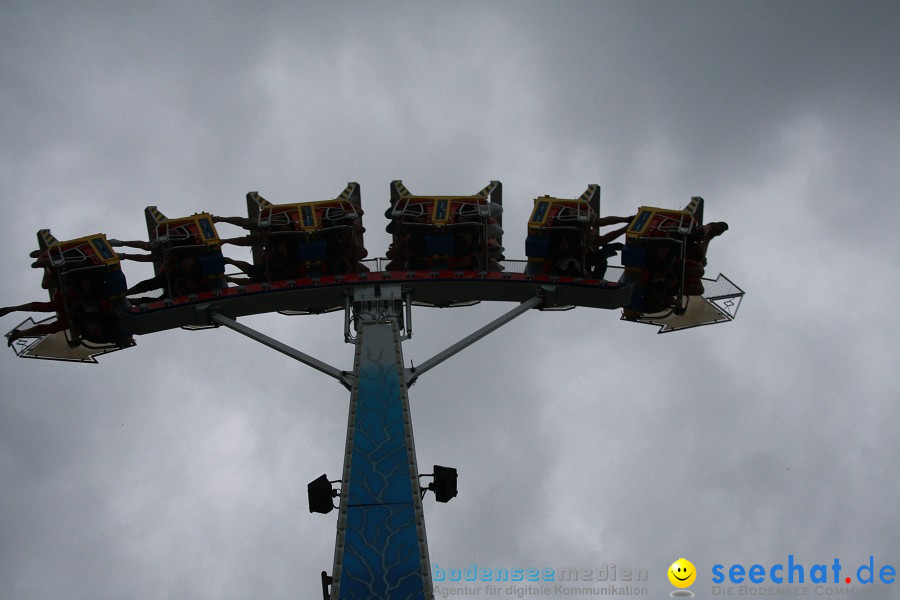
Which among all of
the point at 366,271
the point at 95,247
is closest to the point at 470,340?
the point at 366,271

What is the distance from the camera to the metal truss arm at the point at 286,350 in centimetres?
3116

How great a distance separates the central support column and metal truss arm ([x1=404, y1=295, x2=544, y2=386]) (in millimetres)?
318

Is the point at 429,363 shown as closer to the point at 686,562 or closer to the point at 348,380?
the point at 348,380

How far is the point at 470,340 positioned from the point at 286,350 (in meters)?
3.99

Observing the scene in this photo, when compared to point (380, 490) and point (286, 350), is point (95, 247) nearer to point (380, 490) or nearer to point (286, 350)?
point (286, 350)

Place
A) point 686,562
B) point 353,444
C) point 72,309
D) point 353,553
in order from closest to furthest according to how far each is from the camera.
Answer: point 353,553 → point 353,444 → point 686,562 → point 72,309

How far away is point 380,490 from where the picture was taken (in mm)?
28328

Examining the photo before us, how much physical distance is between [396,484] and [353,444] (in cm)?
136

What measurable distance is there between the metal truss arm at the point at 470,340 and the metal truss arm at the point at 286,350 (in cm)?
132

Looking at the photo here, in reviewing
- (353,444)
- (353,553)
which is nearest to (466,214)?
(353,444)

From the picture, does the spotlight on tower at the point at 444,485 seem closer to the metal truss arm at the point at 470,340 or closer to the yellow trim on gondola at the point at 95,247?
the metal truss arm at the point at 470,340

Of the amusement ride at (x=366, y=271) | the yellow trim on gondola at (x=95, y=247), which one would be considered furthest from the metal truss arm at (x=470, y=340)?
the yellow trim on gondola at (x=95, y=247)

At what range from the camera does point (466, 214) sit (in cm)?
3462

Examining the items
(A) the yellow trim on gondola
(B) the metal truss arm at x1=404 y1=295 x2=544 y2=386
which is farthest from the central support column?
(A) the yellow trim on gondola
